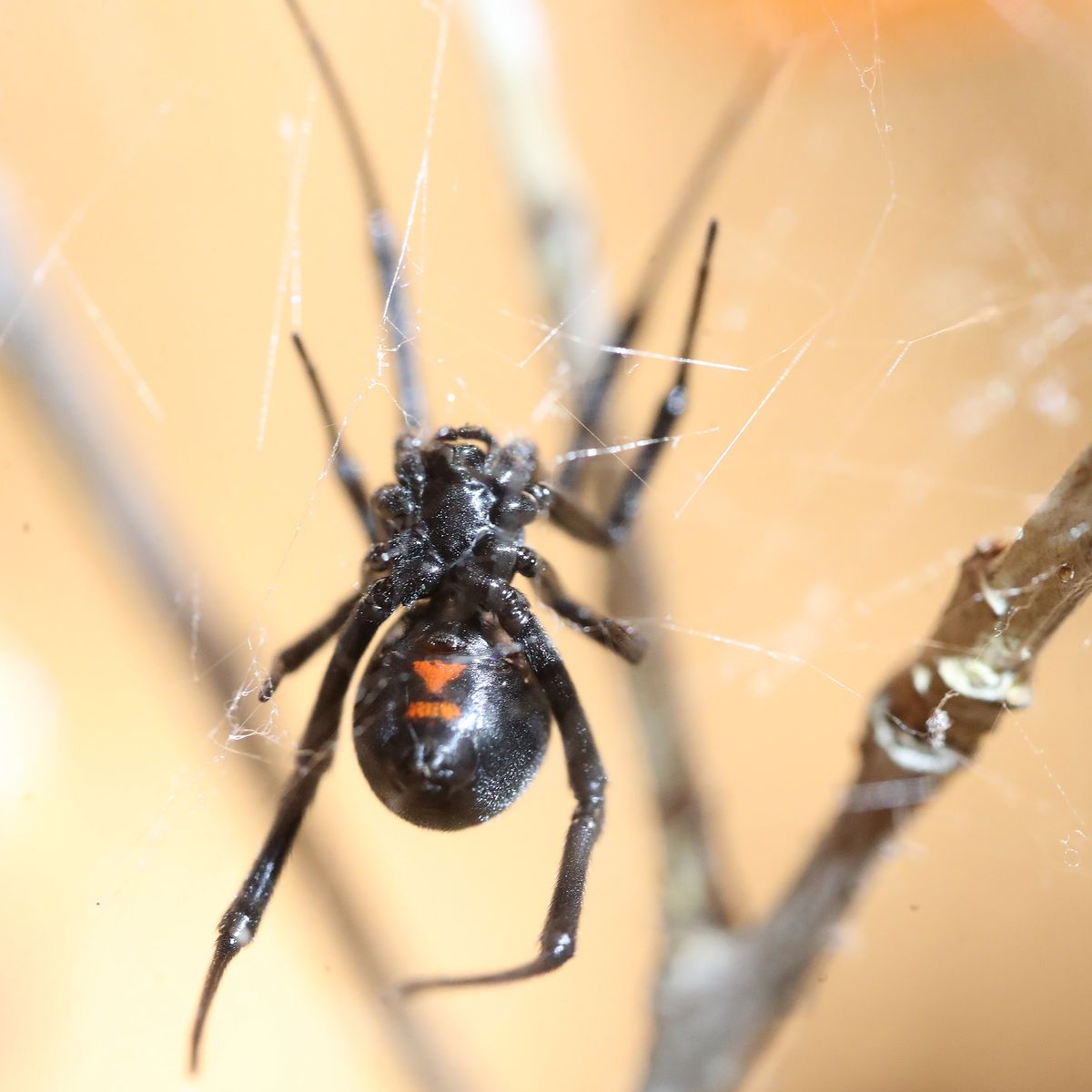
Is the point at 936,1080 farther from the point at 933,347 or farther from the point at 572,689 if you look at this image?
the point at 933,347

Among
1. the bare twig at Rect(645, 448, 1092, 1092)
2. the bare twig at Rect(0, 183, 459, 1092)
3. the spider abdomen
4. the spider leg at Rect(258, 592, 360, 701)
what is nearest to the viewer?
the bare twig at Rect(645, 448, 1092, 1092)

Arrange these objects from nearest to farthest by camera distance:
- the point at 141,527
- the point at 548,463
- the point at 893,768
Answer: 1. the point at 893,768
2. the point at 141,527
3. the point at 548,463

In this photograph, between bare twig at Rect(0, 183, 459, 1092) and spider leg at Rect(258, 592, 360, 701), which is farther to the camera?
bare twig at Rect(0, 183, 459, 1092)

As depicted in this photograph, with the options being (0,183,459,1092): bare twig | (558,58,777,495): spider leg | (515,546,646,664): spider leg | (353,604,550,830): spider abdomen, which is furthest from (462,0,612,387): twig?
(0,183,459,1092): bare twig

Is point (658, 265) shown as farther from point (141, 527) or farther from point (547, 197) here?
point (141, 527)

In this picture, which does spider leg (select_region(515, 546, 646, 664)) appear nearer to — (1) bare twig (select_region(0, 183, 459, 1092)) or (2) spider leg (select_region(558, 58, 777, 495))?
(2) spider leg (select_region(558, 58, 777, 495))

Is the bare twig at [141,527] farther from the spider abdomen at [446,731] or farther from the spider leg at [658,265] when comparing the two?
the spider leg at [658,265]

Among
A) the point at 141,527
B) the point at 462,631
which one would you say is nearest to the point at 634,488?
the point at 462,631

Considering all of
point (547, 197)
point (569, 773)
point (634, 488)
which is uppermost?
point (547, 197)
